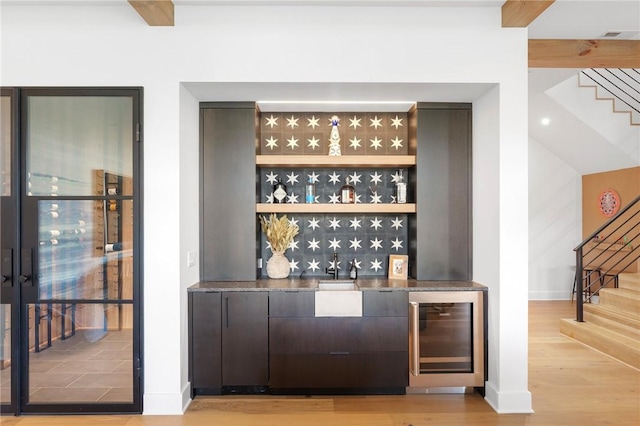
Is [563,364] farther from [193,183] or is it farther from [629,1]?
[193,183]

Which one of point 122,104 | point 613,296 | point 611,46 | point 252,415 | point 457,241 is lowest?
point 252,415

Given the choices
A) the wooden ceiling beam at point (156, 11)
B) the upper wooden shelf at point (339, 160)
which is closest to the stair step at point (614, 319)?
the upper wooden shelf at point (339, 160)

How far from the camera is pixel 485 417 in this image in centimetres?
279

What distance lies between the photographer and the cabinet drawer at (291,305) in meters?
3.06

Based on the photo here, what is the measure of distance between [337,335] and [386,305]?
45 centimetres

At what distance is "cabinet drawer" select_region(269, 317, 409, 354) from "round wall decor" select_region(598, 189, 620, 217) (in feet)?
16.1

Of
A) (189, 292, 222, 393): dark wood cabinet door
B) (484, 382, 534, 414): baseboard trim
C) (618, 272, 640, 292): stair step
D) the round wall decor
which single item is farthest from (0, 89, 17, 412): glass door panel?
the round wall decor

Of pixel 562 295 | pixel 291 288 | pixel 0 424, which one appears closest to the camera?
pixel 0 424

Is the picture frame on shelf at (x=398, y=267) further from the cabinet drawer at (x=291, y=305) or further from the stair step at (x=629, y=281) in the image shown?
the stair step at (x=629, y=281)

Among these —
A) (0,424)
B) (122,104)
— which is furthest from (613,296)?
(0,424)

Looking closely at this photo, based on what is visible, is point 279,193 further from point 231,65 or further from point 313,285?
point 231,65

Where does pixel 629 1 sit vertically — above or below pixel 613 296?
above

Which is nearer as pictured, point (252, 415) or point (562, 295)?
point (252, 415)

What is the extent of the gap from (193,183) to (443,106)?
7.27ft
